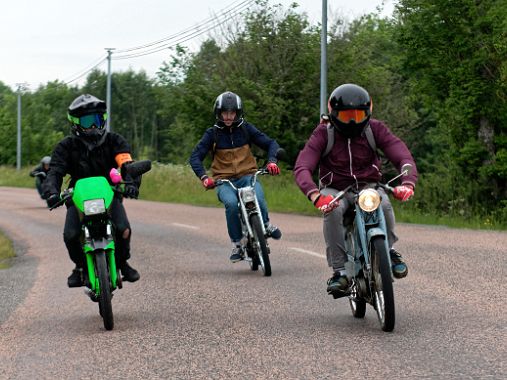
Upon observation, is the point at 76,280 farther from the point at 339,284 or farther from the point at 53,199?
the point at 339,284

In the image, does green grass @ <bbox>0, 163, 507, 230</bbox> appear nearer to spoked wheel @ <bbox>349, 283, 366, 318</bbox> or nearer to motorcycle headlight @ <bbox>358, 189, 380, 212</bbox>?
spoked wheel @ <bbox>349, 283, 366, 318</bbox>

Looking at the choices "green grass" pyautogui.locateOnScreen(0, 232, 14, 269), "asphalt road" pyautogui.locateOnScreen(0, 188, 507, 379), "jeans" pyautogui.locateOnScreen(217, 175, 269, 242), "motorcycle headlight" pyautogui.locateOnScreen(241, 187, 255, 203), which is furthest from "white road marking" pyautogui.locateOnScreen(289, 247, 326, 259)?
"green grass" pyautogui.locateOnScreen(0, 232, 14, 269)

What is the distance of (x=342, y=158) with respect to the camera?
23.9 ft

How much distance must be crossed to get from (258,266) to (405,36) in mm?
11506

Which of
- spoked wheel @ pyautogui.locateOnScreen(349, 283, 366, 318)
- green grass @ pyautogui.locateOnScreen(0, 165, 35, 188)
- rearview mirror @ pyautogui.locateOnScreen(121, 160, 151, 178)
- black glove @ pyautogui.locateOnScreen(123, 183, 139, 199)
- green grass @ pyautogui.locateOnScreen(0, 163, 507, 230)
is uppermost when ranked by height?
rearview mirror @ pyautogui.locateOnScreen(121, 160, 151, 178)

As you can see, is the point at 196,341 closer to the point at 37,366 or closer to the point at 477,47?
the point at 37,366

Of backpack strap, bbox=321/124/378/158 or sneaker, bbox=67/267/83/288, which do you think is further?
sneaker, bbox=67/267/83/288

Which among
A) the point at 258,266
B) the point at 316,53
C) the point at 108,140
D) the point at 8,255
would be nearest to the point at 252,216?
the point at 258,266

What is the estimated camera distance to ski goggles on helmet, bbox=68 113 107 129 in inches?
305

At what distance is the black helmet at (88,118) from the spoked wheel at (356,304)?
2.31 meters

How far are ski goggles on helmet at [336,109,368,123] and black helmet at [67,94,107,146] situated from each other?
1.87 metres

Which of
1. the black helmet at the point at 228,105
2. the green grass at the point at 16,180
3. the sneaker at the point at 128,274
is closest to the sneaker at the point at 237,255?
the black helmet at the point at 228,105

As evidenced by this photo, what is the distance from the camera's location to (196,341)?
22.5 feet

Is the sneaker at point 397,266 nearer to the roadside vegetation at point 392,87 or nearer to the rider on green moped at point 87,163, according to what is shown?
the rider on green moped at point 87,163
